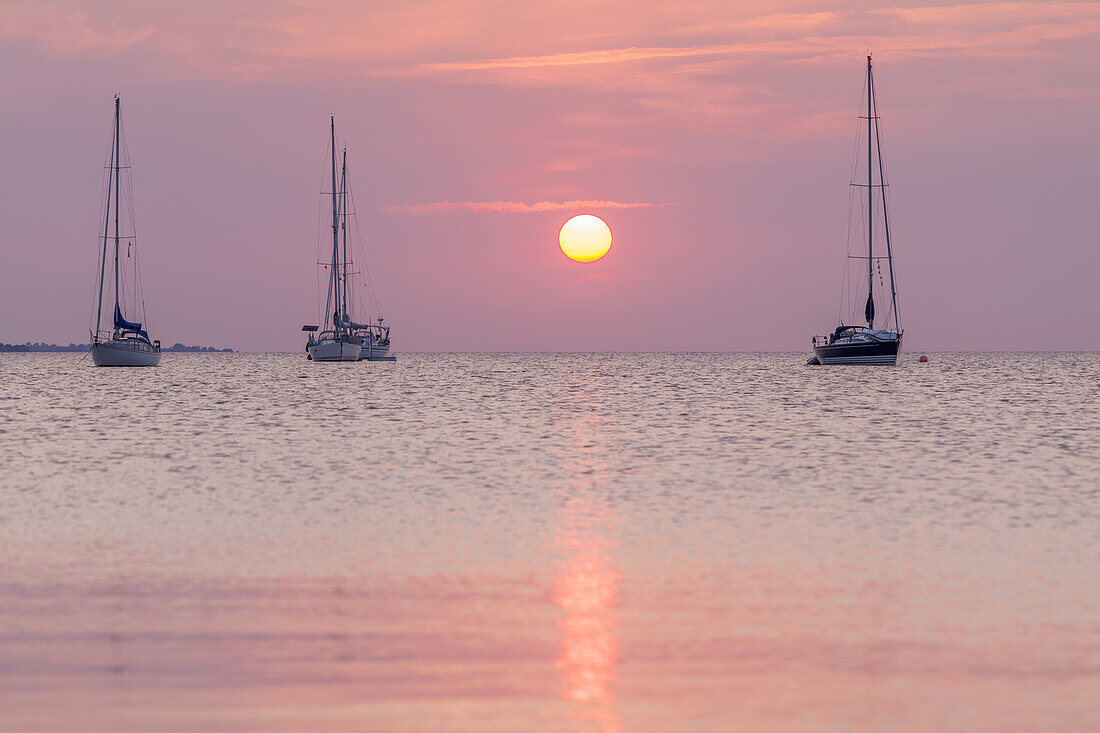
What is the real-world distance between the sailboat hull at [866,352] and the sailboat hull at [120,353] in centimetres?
7268

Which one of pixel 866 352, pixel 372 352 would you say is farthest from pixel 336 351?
pixel 866 352

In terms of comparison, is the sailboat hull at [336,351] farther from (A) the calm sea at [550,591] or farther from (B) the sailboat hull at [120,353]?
(A) the calm sea at [550,591]

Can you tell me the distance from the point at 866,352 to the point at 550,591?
107334mm

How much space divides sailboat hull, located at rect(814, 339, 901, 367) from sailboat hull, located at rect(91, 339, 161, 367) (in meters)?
72.7

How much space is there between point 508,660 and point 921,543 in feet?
33.2

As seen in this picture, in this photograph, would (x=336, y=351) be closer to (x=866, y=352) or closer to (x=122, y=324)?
(x=122, y=324)

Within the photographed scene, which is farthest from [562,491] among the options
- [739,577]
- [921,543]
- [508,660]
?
[508,660]

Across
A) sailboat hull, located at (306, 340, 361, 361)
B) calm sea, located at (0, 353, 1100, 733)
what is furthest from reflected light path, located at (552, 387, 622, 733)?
sailboat hull, located at (306, 340, 361, 361)

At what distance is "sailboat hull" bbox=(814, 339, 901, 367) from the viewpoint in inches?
4626

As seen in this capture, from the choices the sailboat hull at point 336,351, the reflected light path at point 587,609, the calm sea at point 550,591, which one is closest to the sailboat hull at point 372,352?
the sailboat hull at point 336,351

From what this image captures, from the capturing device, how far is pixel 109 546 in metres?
19.3

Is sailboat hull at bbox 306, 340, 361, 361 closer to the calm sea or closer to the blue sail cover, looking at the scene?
the blue sail cover

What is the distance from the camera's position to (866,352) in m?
118

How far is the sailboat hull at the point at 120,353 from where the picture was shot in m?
132
